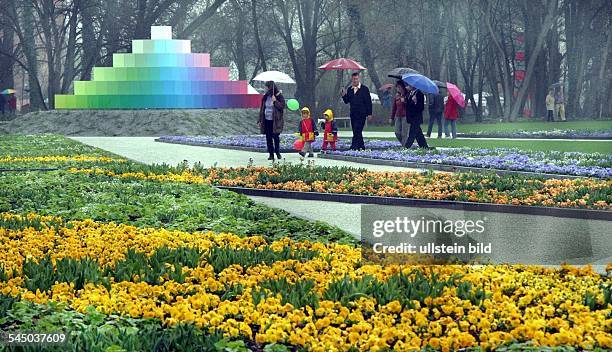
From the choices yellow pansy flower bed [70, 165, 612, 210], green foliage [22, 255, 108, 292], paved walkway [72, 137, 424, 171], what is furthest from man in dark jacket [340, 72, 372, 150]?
green foliage [22, 255, 108, 292]

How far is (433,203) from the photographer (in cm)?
1417

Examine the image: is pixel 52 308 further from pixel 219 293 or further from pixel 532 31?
pixel 532 31

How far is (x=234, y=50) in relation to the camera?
7862cm

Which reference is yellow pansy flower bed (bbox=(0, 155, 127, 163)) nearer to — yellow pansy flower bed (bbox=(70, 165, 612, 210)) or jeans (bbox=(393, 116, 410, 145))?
yellow pansy flower bed (bbox=(70, 165, 612, 210))

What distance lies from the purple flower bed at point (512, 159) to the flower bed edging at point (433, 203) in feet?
15.9

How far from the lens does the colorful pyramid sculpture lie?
4819 cm

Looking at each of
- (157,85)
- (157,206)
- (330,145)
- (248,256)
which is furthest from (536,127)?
(248,256)

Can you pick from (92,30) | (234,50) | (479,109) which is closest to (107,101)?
(92,30)

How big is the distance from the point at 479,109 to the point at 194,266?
167 feet

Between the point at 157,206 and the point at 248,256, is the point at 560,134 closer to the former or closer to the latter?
the point at 157,206

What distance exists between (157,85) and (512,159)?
93.3 ft

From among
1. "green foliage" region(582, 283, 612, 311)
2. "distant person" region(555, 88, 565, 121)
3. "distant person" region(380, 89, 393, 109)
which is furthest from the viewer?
"distant person" region(380, 89, 393, 109)

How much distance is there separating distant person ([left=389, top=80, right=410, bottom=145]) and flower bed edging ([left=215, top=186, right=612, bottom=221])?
11.0 metres

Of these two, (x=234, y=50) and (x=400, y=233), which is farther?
(x=234, y=50)
